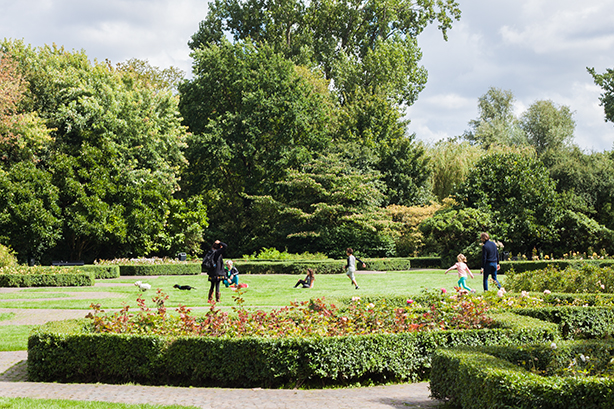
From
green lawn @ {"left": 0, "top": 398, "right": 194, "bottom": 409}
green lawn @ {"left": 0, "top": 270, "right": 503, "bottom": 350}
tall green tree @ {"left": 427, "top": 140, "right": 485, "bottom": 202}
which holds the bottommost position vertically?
green lawn @ {"left": 0, "top": 398, "right": 194, "bottom": 409}

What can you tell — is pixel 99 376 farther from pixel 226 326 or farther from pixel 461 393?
pixel 461 393

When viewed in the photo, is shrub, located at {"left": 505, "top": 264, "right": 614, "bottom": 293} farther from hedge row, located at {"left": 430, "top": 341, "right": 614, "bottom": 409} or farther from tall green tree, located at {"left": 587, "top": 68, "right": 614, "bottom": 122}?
tall green tree, located at {"left": 587, "top": 68, "right": 614, "bottom": 122}

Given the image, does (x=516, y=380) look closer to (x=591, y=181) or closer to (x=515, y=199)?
(x=515, y=199)

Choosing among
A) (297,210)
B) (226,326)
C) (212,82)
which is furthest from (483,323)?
(212,82)

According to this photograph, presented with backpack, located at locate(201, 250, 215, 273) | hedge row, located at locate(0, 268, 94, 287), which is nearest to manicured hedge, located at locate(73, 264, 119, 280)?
hedge row, located at locate(0, 268, 94, 287)

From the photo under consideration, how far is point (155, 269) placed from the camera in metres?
26.1

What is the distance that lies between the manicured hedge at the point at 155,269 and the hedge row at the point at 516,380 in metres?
21.7

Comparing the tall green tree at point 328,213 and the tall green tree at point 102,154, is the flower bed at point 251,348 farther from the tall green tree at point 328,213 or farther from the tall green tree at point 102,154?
the tall green tree at point 328,213

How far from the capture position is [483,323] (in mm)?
8086

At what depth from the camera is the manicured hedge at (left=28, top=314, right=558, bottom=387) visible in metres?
6.88

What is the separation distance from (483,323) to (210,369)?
3.86 m

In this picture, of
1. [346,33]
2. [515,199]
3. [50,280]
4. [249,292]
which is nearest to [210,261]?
[249,292]

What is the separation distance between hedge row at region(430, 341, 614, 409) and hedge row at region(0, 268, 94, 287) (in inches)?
642

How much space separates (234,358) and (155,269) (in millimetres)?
20124
